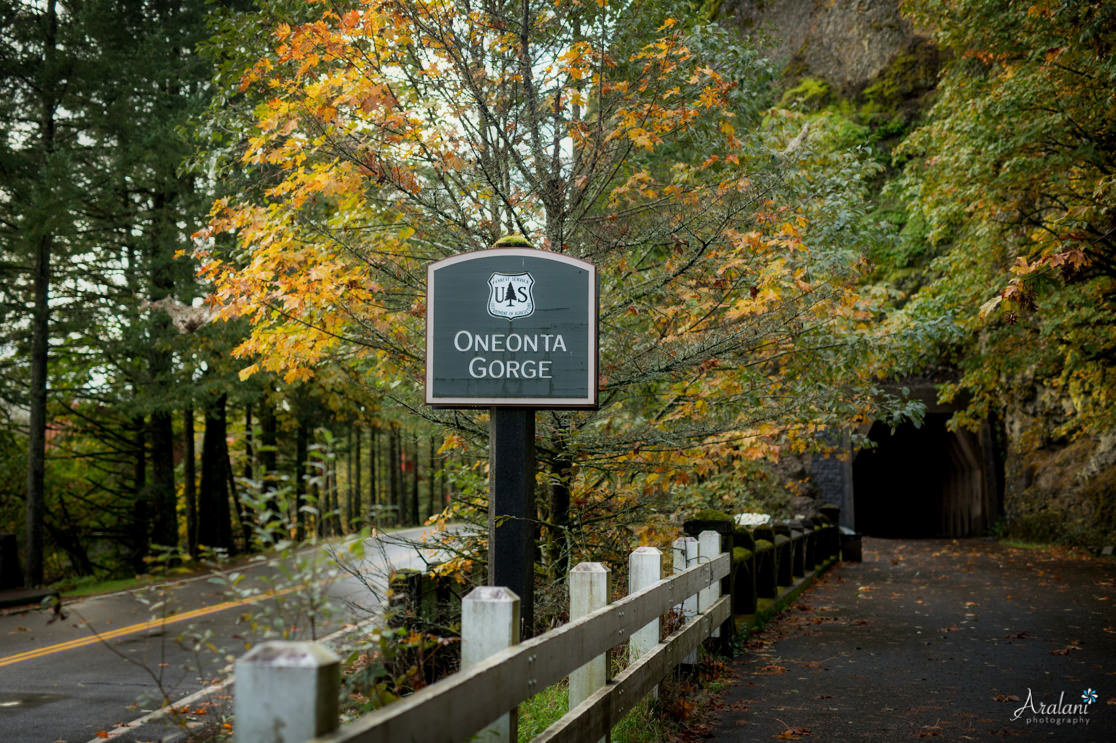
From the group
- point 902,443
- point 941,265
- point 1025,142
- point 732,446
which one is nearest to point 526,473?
point 732,446

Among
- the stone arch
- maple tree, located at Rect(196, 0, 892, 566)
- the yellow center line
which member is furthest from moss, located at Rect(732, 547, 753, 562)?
the stone arch

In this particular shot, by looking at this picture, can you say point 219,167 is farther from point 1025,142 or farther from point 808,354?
point 1025,142

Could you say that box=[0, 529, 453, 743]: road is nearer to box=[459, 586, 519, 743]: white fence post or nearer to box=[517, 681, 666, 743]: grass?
box=[459, 586, 519, 743]: white fence post

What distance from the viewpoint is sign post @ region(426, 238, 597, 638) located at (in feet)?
17.3

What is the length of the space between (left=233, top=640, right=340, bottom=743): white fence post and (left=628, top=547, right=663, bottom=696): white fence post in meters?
3.77

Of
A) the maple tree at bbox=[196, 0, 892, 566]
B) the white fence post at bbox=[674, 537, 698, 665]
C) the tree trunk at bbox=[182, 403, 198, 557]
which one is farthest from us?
the tree trunk at bbox=[182, 403, 198, 557]

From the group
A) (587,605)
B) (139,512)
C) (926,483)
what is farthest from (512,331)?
(926,483)

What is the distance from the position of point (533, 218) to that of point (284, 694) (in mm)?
6819

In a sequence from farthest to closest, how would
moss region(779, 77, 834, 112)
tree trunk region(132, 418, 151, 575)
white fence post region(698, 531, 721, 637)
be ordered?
1. moss region(779, 77, 834, 112)
2. tree trunk region(132, 418, 151, 575)
3. white fence post region(698, 531, 721, 637)

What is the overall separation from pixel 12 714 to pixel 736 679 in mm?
5946

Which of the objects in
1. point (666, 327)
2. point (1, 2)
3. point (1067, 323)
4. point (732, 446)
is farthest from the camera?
point (1, 2)

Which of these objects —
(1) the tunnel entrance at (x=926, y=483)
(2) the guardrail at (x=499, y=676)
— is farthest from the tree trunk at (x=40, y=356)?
(1) the tunnel entrance at (x=926, y=483)

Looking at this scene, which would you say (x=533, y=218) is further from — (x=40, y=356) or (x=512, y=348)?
(x=40, y=356)

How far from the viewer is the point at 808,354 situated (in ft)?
32.6
